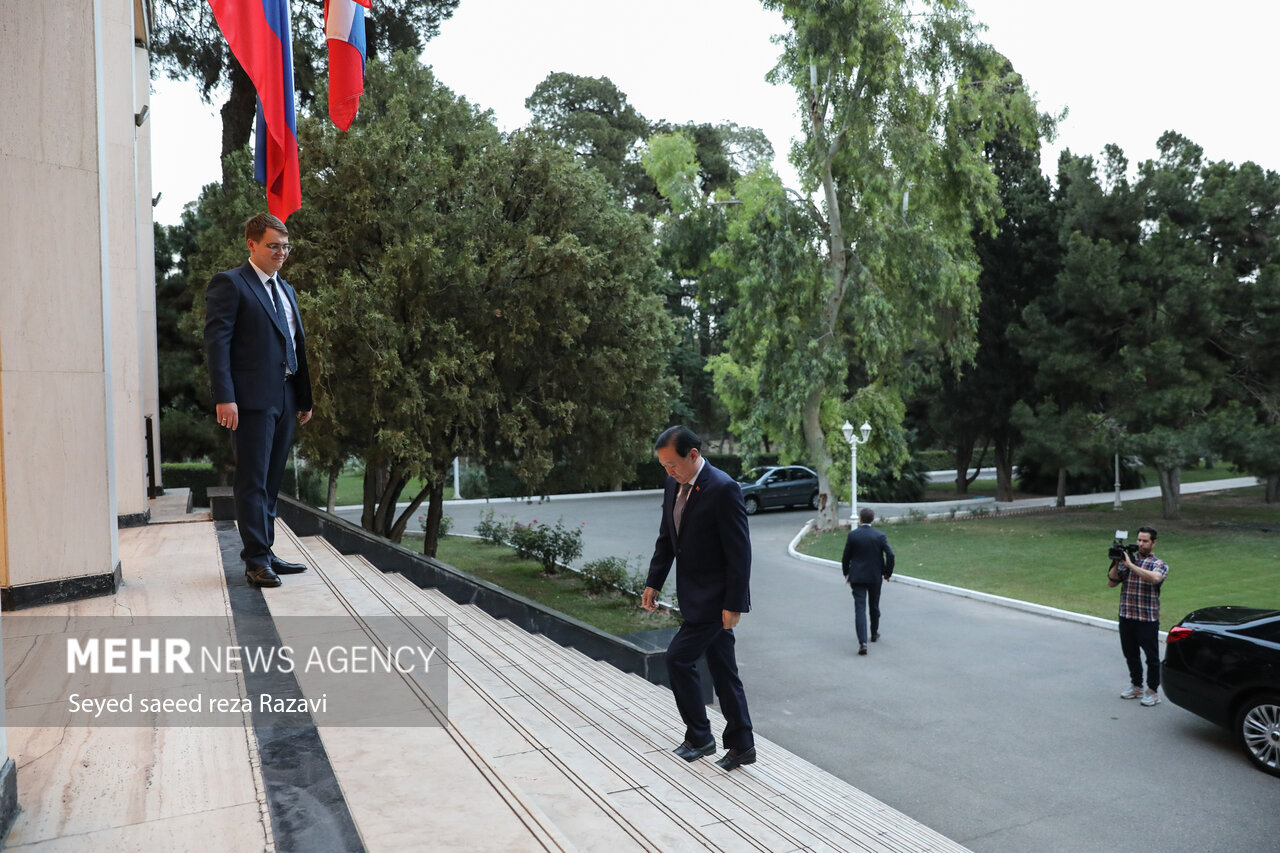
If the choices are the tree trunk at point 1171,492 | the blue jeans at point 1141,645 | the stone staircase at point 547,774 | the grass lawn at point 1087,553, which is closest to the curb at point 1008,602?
the grass lawn at point 1087,553

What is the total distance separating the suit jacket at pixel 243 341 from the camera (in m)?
4.39

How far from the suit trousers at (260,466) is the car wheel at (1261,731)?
24.9 feet

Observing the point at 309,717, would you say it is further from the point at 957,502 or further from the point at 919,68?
the point at 957,502

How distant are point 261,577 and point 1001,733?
21.8 ft

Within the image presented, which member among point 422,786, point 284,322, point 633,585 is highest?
point 284,322

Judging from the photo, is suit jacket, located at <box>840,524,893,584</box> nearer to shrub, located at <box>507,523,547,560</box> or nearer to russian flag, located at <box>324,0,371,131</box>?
russian flag, located at <box>324,0,371,131</box>

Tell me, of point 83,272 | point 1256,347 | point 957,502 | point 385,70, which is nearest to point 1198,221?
point 1256,347

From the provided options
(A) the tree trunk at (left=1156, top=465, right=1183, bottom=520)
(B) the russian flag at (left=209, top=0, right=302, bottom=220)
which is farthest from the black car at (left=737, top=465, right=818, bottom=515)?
(B) the russian flag at (left=209, top=0, right=302, bottom=220)

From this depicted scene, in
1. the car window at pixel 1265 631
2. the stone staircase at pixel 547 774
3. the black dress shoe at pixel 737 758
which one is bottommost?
the car window at pixel 1265 631

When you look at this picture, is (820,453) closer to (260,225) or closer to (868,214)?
(868,214)

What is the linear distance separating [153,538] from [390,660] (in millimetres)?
4296

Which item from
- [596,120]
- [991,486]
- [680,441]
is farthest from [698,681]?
[991,486]

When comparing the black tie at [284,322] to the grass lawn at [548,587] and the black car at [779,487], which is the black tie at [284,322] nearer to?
the grass lawn at [548,587]

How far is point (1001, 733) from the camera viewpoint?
802cm
